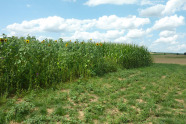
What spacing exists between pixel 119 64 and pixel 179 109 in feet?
19.2

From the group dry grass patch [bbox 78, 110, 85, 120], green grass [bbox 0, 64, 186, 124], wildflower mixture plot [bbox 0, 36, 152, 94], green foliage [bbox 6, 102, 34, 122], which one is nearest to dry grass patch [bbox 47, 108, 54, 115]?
green grass [bbox 0, 64, 186, 124]

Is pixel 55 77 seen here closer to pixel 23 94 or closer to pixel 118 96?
pixel 23 94

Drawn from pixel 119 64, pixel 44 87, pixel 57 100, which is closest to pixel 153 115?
pixel 57 100

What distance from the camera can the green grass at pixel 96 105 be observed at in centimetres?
376

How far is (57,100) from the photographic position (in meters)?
4.62

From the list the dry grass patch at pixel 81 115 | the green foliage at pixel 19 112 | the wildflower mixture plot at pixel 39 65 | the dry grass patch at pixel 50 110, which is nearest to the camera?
the green foliage at pixel 19 112

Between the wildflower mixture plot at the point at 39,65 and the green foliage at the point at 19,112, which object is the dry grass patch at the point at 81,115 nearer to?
the green foliage at the point at 19,112

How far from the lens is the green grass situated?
376cm

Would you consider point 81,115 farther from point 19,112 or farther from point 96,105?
point 19,112

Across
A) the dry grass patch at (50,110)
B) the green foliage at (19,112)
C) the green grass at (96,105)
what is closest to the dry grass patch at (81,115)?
the green grass at (96,105)

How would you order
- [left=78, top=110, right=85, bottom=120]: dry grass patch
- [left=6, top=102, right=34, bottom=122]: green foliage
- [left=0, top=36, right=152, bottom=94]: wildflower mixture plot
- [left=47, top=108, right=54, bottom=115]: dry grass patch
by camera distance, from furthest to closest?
1. [left=0, top=36, right=152, bottom=94]: wildflower mixture plot
2. [left=47, top=108, right=54, bottom=115]: dry grass patch
3. [left=78, top=110, right=85, bottom=120]: dry grass patch
4. [left=6, top=102, right=34, bottom=122]: green foliage

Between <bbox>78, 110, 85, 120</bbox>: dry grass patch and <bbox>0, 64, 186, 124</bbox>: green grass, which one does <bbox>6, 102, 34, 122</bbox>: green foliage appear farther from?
<bbox>78, 110, 85, 120</bbox>: dry grass patch

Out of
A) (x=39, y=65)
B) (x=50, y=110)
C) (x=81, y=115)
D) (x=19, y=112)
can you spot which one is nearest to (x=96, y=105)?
(x=81, y=115)

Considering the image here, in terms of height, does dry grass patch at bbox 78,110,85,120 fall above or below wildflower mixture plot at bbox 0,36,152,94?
below
